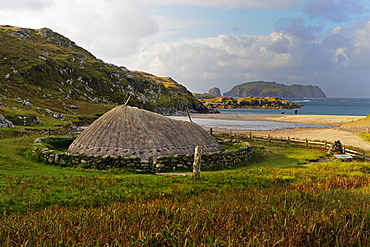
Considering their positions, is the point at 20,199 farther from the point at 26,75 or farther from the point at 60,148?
the point at 26,75

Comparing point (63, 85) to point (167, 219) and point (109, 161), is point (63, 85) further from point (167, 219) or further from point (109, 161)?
point (167, 219)

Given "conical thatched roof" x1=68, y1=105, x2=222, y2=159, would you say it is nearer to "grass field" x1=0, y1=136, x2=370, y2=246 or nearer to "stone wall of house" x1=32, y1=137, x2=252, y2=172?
"stone wall of house" x1=32, y1=137, x2=252, y2=172

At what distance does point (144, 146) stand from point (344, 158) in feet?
63.7

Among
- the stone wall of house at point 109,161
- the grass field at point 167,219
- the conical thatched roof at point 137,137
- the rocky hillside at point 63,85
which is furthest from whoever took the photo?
the rocky hillside at point 63,85

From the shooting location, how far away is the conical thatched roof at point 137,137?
2073cm

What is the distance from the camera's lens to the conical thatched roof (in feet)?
68.0

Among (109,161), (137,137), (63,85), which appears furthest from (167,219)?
(63,85)

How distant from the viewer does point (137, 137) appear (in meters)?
21.5

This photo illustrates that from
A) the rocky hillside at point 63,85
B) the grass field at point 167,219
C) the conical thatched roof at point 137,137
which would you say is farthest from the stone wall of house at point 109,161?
the rocky hillside at point 63,85

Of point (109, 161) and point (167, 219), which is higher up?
point (167, 219)

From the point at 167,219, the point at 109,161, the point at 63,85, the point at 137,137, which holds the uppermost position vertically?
the point at 63,85

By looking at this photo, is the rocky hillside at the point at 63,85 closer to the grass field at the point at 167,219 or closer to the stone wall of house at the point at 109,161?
the stone wall of house at the point at 109,161

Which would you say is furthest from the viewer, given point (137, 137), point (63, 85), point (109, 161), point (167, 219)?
point (63, 85)

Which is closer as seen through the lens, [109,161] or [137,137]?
[109,161]
